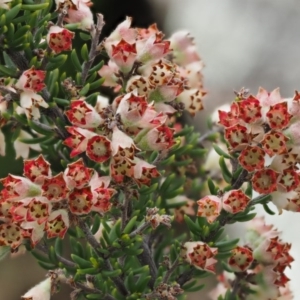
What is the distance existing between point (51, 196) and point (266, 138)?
0.20 m

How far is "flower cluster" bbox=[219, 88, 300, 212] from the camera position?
1.87 feet

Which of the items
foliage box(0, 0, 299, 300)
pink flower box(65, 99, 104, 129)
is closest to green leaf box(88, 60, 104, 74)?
foliage box(0, 0, 299, 300)

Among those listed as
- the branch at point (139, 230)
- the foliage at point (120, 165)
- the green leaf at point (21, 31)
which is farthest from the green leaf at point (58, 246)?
the green leaf at point (21, 31)

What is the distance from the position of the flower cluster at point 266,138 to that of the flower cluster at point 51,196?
13cm

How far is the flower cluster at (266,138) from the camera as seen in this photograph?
0.57m

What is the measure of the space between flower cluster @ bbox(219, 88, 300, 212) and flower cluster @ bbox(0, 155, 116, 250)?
128 mm

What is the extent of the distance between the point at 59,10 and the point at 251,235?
33 centimetres

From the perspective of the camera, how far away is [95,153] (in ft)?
1.82

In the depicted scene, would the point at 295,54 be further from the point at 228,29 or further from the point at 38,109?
the point at 38,109

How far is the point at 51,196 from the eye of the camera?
0.54 metres

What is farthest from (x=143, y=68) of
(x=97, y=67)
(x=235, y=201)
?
(x=235, y=201)

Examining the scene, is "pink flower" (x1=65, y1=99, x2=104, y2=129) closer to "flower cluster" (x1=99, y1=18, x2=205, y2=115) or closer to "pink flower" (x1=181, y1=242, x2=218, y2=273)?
"flower cluster" (x1=99, y1=18, x2=205, y2=115)

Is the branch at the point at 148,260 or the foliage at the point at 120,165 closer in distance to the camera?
the foliage at the point at 120,165

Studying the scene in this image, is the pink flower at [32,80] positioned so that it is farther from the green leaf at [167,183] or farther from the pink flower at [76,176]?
the green leaf at [167,183]
